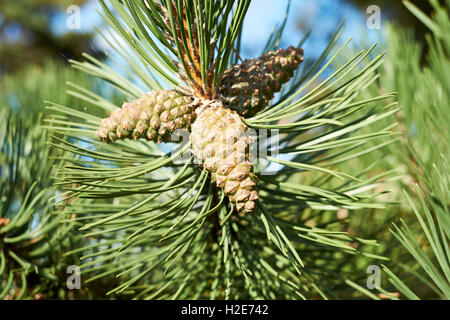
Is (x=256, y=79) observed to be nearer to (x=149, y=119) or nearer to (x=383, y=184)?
(x=149, y=119)

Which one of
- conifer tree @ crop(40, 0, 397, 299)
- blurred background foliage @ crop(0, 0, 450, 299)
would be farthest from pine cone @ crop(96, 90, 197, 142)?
blurred background foliage @ crop(0, 0, 450, 299)

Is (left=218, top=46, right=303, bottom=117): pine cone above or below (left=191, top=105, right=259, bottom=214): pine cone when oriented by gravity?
above

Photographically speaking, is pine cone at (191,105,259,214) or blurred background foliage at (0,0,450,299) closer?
pine cone at (191,105,259,214)

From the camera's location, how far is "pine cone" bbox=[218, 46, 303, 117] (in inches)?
15.8

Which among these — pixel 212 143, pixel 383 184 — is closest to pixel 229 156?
pixel 212 143

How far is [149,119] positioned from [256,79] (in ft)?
0.41

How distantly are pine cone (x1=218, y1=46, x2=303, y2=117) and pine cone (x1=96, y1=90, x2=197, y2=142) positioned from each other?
0.06 meters

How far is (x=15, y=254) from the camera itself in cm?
50

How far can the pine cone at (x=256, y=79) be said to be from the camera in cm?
40

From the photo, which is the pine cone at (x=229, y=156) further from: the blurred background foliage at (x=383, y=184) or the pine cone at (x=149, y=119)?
the blurred background foliage at (x=383, y=184)

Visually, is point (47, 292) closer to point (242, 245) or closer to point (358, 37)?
point (242, 245)

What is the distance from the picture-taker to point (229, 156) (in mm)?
342

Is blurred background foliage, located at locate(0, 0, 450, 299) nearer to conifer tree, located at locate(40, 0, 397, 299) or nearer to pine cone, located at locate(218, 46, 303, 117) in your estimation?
conifer tree, located at locate(40, 0, 397, 299)
